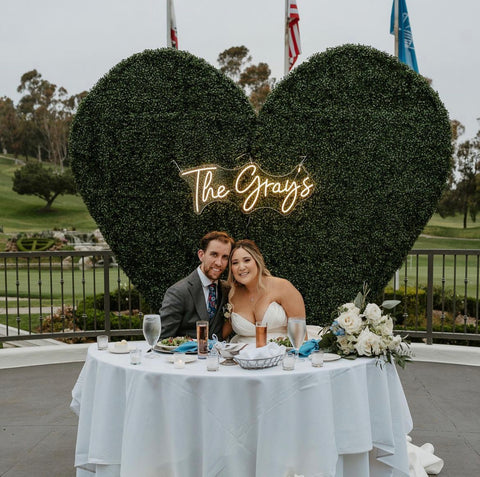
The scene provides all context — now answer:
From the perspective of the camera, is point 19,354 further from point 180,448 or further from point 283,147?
point 180,448

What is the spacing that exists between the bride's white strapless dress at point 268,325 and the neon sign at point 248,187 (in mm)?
2233

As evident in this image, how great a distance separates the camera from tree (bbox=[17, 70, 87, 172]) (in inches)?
1594

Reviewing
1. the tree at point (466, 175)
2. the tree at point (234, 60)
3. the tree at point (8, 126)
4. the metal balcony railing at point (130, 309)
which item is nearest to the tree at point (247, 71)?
the tree at point (234, 60)

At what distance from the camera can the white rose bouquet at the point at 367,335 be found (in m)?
2.63

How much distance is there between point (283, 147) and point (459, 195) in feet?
107

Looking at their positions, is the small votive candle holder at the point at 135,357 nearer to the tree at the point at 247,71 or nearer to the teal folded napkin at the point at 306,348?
the teal folded napkin at the point at 306,348

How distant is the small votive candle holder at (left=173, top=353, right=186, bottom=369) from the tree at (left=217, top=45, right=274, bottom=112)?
31.1m

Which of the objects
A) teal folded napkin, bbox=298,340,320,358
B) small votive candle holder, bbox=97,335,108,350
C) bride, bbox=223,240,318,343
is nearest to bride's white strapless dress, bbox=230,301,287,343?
bride, bbox=223,240,318,343

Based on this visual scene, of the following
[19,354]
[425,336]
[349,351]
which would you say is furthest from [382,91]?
[19,354]

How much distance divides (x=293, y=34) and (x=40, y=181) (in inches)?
1268

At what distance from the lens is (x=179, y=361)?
253cm

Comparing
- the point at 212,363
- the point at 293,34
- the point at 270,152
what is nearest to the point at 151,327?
the point at 212,363

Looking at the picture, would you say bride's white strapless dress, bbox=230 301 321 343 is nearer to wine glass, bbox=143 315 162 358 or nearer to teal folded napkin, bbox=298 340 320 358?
teal folded napkin, bbox=298 340 320 358

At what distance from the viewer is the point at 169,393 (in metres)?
2.44
